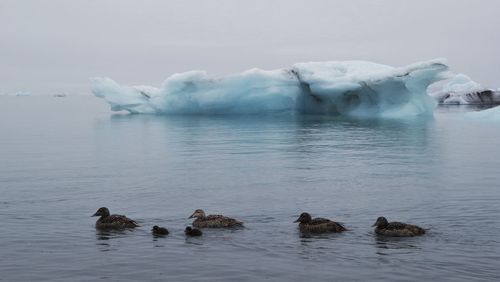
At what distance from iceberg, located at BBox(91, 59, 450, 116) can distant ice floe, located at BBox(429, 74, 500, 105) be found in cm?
3395

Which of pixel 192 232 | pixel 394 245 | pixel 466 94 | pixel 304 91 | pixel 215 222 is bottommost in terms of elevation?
pixel 394 245

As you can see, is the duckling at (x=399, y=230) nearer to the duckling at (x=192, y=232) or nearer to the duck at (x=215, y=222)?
the duck at (x=215, y=222)

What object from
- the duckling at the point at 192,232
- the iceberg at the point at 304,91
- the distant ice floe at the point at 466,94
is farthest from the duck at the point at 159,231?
the distant ice floe at the point at 466,94

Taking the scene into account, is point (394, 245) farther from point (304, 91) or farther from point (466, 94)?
point (466, 94)

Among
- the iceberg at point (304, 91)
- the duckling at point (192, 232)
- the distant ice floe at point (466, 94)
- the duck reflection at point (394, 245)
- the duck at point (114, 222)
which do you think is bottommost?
the duck reflection at point (394, 245)

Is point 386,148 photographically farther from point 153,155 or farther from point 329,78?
point 329,78

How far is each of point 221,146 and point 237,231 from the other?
18.1m

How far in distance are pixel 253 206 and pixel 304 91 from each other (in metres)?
37.8

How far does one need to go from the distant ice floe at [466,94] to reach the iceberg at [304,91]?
111 ft

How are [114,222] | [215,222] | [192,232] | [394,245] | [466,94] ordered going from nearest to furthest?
[394,245] < [192,232] < [215,222] < [114,222] < [466,94]

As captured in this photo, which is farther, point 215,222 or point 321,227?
point 215,222

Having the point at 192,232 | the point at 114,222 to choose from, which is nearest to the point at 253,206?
the point at 192,232

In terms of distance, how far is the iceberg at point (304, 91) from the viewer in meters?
46.0

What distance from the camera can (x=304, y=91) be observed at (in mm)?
53031
